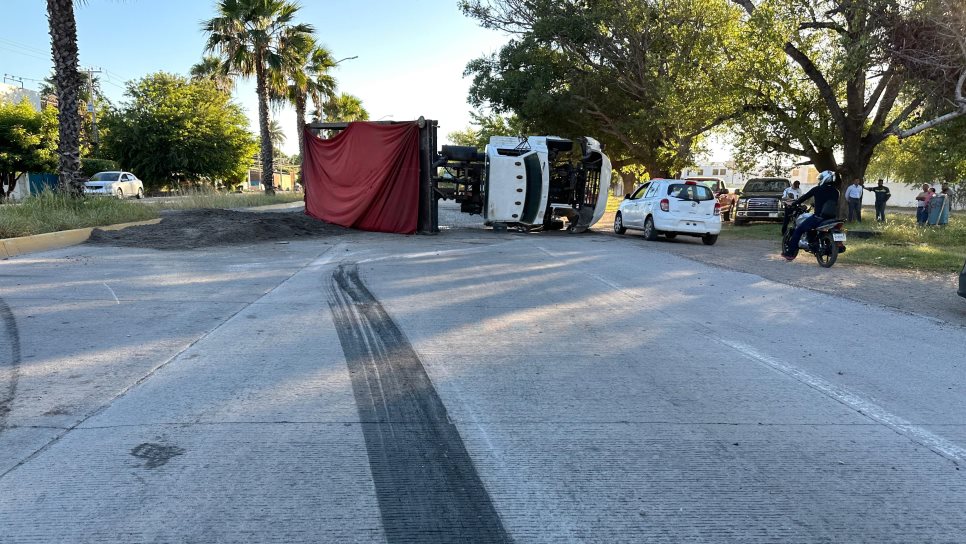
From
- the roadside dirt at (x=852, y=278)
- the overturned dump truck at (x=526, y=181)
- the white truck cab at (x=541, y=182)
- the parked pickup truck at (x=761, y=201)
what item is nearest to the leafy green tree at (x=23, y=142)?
the overturned dump truck at (x=526, y=181)

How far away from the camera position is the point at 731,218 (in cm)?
3092

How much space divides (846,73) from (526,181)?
8651 mm

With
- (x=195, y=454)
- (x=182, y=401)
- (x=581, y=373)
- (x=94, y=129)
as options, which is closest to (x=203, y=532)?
(x=195, y=454)

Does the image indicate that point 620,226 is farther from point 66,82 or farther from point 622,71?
point 66,82

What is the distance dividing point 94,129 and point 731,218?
40561mm

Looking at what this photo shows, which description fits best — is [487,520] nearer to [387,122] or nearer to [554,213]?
[387,122]

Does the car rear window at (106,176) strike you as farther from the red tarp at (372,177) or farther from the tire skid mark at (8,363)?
the tire skid mark at (8,363)

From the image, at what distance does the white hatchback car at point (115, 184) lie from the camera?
29359 millimetres

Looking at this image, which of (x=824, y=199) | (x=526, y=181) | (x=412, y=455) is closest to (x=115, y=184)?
(x=526, y=181)

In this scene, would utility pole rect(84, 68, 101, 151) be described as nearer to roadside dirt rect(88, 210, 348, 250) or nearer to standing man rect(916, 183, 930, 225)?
roadside dirt rect(88, 210, 348, 250)

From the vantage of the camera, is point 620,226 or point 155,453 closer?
point 155,453

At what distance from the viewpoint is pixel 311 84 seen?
36.9 meters

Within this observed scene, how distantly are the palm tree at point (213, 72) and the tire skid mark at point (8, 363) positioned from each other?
25347 millimetres

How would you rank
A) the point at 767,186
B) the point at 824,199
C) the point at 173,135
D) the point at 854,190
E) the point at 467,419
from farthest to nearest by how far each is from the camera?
the point at 173,135, the point at 767,186, the point at 854,190, the point at 824,199, the point at 467,419
